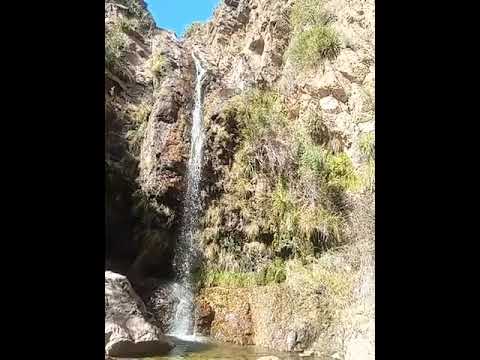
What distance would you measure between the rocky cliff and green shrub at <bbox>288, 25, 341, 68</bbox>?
0.6 inches

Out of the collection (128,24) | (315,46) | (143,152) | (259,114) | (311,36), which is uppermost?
(128,24)

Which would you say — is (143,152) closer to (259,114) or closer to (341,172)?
(259,114)

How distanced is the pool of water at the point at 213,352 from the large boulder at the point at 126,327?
0.44 feet

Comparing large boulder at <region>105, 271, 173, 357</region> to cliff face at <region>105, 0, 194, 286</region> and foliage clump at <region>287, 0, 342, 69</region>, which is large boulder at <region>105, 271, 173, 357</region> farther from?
foliage clump at <region>287, 0, 342, 69</region>

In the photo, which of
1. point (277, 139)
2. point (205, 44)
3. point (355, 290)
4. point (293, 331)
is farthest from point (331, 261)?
point (205, 44)

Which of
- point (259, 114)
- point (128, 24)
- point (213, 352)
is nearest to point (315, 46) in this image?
point (259, 114)

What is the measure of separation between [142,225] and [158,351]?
6.44ft

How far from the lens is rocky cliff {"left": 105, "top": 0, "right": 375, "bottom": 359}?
5.66 metres

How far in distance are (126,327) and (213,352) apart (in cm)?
90

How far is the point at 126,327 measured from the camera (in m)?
4.98

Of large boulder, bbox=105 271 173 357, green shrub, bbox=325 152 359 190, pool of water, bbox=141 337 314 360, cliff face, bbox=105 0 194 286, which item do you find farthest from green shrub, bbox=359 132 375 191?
large boulder, bbox=105 271 173 357

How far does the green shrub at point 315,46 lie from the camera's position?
6801 mm

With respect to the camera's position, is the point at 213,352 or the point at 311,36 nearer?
the point at 213,352

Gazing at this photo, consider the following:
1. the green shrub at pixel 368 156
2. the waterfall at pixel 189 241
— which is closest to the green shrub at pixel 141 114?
the waterfall at pixel 189 241
